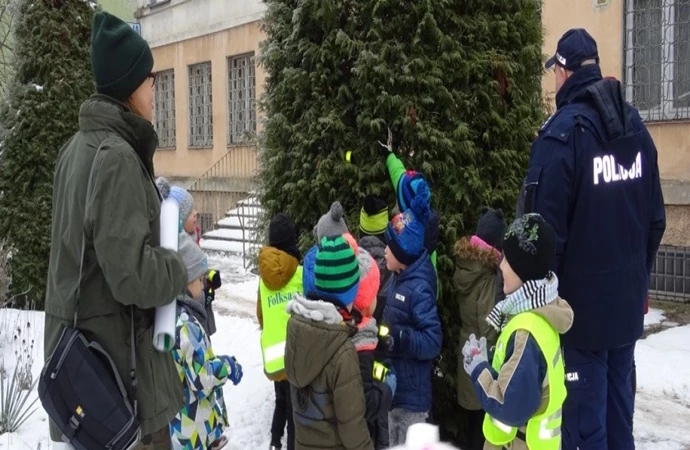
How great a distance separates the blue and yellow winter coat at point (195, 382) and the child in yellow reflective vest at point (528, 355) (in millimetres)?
1364

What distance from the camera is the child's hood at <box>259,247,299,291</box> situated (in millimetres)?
4086

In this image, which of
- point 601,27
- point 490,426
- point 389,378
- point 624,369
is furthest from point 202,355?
point 601,27

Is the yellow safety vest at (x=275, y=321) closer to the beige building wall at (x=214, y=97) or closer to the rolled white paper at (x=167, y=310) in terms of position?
the rolled white paper at (x=167, y=310)

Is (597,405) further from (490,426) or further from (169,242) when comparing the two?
(169,242)

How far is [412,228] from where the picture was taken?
3.74 m

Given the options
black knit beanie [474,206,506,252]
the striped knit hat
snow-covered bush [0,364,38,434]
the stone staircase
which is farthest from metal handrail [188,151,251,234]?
the striped knit hat

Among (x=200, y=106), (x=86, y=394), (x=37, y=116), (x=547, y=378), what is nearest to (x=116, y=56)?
(x=86, y=394)

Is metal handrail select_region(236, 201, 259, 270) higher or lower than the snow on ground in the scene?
higher

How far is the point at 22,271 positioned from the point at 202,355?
5356 millimetres

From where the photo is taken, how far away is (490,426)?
3.03 m

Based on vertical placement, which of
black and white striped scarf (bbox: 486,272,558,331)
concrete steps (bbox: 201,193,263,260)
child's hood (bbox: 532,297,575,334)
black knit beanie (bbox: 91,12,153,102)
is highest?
black knit beanie (bbox: 91,12,153,102)

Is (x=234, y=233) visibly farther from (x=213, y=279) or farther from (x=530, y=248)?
(x=530, y=248)

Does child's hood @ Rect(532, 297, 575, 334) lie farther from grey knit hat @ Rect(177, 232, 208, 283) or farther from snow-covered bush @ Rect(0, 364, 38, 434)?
snow-covered bush @ Rect(0, 364, 38, 434)

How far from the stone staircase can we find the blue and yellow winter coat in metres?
9.87
